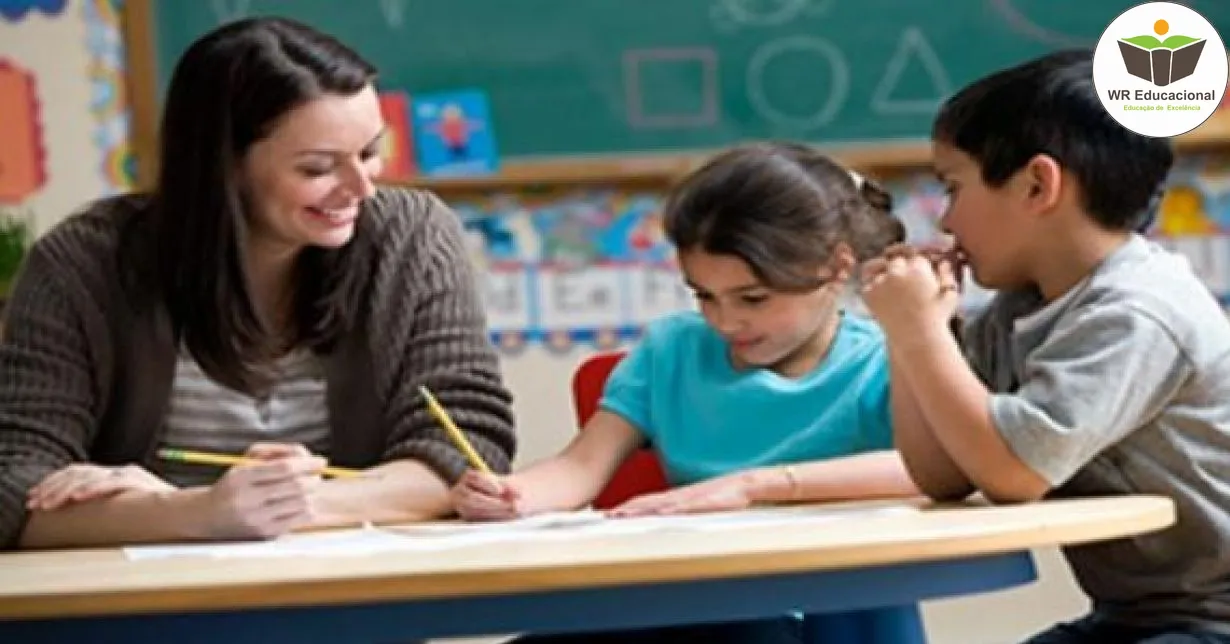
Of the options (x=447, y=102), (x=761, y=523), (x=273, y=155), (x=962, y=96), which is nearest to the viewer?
(x=761, y=523)

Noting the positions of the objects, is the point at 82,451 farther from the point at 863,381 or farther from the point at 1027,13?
the point at 1027,13

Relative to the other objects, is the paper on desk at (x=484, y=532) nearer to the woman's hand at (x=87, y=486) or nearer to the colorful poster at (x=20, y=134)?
the woman's hand at (x=87, y=486)

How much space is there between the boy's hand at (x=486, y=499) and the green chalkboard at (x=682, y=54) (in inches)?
50.2

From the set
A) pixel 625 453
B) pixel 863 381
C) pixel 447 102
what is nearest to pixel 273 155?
pixel 625 453

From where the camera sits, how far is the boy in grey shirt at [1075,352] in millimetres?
1544

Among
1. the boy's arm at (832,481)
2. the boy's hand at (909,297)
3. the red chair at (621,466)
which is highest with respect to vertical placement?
the boy's hand at (909,297)

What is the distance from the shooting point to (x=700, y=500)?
66.0 inches

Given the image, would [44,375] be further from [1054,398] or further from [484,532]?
[1054,398]

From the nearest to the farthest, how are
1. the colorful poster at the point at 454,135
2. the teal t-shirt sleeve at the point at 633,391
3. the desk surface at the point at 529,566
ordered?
the desk surface at the point at 529,566, the teal t-shirt sleeve at the point at 633,391, the colorful poster at the point at 454,135

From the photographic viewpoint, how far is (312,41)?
1.92 metres

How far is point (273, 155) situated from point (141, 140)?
1.14 m

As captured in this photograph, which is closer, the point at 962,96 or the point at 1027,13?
the point at 962,96

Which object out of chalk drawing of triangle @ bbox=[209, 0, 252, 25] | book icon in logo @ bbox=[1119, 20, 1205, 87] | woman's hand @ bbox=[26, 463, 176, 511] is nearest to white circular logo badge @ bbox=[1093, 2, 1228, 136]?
book icon in logo @ bbox=[1119, 20, 1205, 87]

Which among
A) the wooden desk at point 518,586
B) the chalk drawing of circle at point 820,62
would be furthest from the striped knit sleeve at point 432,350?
the chalk drawing of circle at point 820,62
